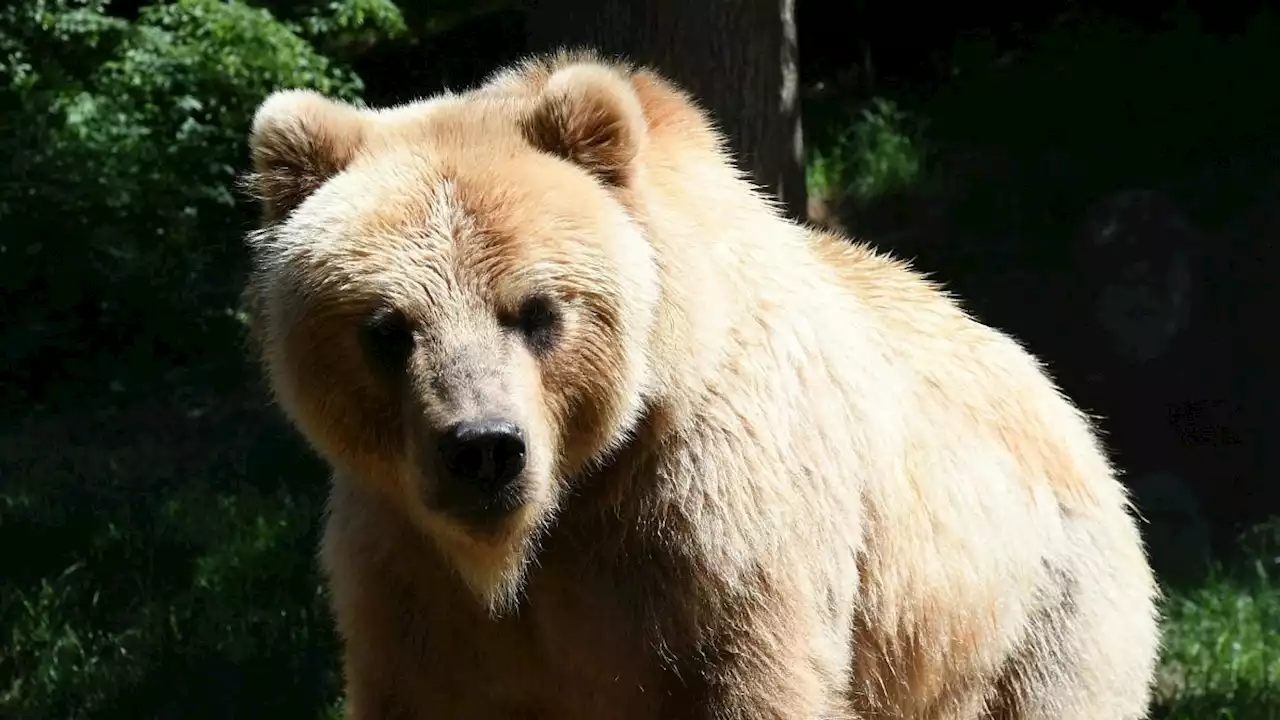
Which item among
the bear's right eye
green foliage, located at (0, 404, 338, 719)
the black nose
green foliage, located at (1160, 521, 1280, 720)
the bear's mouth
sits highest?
the bear's right eye

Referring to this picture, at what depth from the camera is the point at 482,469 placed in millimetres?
2664

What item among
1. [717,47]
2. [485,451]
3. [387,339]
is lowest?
[485,451]

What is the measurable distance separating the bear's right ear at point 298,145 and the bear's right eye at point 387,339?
355 millimetres

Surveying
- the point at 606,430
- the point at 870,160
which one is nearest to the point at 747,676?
the point at 606,430

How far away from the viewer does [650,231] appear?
294 cm

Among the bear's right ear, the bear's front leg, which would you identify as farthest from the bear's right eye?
the bear's front leg

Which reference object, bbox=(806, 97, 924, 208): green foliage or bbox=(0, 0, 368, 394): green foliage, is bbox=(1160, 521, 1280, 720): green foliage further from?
bbox=(0, 0, 368, 394): green foliage

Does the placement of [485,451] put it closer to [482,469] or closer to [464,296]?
[482,469]

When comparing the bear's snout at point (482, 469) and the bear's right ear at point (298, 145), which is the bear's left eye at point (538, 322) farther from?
the bear's right ear at point (298, 145)

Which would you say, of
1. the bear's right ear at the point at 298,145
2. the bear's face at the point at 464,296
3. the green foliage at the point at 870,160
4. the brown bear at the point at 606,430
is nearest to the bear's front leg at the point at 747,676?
the brown bear at the point at 606,430

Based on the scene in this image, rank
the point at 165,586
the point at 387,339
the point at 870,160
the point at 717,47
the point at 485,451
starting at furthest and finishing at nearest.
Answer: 1. the point at 870,160
2. the point at 165,586
3. the point at 717,47
4. the point at 387,339
5. the point at 485,451

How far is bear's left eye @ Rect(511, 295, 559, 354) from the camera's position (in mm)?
2760

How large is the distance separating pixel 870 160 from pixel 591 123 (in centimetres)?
633

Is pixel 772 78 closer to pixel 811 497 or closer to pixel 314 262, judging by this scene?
pixel 811 497
